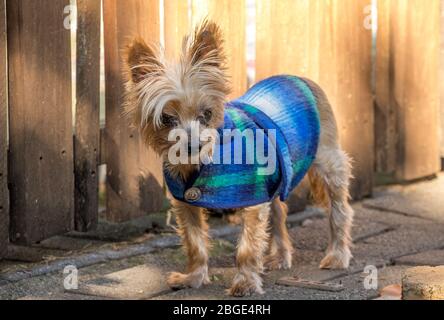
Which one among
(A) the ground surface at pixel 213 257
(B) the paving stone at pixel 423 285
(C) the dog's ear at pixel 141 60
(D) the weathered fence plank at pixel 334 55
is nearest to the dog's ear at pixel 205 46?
(C) the dog's ear at pixel 141 60

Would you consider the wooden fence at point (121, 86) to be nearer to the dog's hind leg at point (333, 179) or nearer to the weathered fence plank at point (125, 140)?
the weathered fence plank at point (125, 140)

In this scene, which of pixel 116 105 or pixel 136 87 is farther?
pixel 116 105

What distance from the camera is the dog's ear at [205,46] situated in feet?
17.5

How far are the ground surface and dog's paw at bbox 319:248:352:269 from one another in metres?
0.06

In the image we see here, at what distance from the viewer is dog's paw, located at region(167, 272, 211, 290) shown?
5.69 metres

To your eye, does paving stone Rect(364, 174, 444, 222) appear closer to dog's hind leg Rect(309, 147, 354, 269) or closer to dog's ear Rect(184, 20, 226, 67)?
dog's hind leg Rect(309, 147, 354, 269)

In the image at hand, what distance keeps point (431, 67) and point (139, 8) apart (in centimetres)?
312

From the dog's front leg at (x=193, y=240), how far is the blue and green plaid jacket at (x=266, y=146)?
0.72 feet

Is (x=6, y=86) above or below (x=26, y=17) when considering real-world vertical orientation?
below

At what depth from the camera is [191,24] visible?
689 centimetres

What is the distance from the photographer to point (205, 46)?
211 inches

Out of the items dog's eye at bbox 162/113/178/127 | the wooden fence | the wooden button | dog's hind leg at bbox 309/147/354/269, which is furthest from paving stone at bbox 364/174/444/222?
dog's eye at bbox 162/113/178/127
